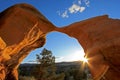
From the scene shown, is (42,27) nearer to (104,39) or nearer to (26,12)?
(26,12)

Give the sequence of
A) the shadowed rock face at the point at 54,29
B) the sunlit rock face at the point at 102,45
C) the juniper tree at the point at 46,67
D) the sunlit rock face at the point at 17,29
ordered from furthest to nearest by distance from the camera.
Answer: the juniper tree at the point at 46,67 < the sunlit rock face at the point at 17,29 < the shadowed rock face at the point at 54,29 < the sunlit rock face at the point at 102,45

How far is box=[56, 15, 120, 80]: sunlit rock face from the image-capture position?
12656 mm

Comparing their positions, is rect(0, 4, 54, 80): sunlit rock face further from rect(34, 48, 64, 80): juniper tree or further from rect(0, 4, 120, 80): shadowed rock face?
rect(34, 48, 64, 80): juniper tree

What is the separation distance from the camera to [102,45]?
12.7m

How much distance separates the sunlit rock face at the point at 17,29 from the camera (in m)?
14.9

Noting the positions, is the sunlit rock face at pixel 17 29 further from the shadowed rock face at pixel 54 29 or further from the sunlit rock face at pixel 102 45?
the sunlit rock face at pixel 102 45

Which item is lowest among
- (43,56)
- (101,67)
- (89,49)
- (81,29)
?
(101,67)

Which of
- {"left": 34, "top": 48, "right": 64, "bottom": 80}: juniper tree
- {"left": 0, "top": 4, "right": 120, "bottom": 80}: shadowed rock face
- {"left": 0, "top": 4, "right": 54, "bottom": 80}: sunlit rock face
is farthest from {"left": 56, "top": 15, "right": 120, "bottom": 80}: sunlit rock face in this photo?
{"left": 34, "top": 48, "right": 64, "bottom": 80}: juniper tree

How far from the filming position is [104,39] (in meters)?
12.8

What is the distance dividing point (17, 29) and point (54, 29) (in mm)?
2384

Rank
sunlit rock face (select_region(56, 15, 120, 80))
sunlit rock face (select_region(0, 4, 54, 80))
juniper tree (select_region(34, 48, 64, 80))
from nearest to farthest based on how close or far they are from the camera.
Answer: sunlit rock face (select_region(56, 15, 120, 80)), sunlit rock face (select_region(0, 4, 54, 80)), juniper tree (select_region(34, 48, 64, 80))

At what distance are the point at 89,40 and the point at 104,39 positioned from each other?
0.97 m

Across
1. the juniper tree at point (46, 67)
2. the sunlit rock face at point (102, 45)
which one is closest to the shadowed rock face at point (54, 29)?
the sunlit rock face at point (102, 45)

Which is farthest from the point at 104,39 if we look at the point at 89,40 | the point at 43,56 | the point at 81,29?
the point at 43,56
